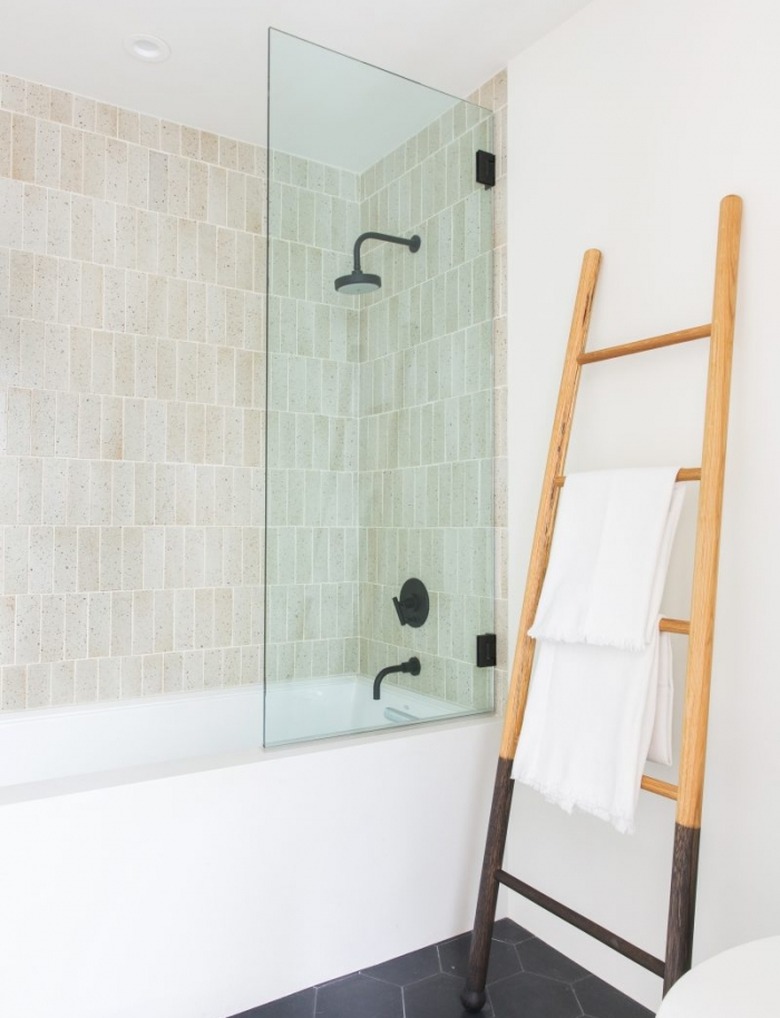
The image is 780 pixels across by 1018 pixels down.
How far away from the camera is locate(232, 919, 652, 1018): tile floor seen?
1.79m

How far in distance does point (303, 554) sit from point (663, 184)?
47.1 inches

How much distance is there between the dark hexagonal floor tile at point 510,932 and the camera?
2.13 metres

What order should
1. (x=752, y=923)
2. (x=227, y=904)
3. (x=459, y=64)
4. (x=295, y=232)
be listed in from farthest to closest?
1. (x=459, y=64)
2. (x=295, y=232)
3. (x=227, y=904)
4. (x=752, y=923)

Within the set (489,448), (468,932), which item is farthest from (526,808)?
(489,448)

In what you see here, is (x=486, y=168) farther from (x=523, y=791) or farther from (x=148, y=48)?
(x=523, y=791)

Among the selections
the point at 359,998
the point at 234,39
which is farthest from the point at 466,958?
the point at 234,39

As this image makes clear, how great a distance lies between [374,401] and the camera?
6.91 feet

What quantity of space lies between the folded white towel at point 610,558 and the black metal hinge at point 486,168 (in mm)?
1014

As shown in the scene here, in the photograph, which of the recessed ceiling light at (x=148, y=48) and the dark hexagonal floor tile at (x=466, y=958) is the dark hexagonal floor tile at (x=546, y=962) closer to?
the dark hexagonal floor tile at (x=466, y=958)

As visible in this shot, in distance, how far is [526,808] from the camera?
7.14 feet

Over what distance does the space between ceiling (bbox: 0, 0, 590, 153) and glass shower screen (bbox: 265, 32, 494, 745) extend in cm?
14

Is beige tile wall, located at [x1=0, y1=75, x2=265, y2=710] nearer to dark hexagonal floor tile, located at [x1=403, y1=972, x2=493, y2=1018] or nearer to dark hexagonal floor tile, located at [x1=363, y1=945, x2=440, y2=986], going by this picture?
dark hexagonal floor tile, located at [x1=363, y1=945, x2=440, y2=986]

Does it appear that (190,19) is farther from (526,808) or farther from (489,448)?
(526,808)

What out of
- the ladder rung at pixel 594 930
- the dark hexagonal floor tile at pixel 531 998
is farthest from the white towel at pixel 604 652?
the dark hexagonal floor tile at pixel 531 998
